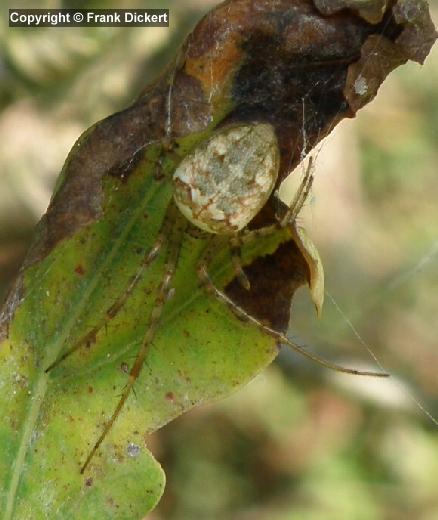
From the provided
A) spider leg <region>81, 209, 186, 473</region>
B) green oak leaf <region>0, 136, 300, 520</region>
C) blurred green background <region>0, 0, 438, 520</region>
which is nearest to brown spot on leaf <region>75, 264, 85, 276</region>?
green oak leaf <region>0, 136, 300, 520</region>

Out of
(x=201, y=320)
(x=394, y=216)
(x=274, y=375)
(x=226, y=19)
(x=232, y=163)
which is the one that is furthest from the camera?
(x=394, y=216)

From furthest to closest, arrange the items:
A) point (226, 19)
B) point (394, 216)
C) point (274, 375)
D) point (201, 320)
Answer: point (394, 216)
point (274, 375)
point (201, 320)
point (226, 19)

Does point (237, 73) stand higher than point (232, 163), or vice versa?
point (237, 73)

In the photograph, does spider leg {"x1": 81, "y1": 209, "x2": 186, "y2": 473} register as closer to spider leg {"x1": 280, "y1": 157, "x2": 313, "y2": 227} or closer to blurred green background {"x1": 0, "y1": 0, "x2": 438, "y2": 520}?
spider leg {"x1": 280, "y1": 157, "x2": 313, "y2": 227}

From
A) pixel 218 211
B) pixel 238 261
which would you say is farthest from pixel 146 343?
pixel 218 211

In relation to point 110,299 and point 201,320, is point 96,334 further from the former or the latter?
point 201,320

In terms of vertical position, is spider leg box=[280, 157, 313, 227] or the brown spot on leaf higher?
the brown spot on leaf

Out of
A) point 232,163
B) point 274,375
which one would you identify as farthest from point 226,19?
point 274,375
